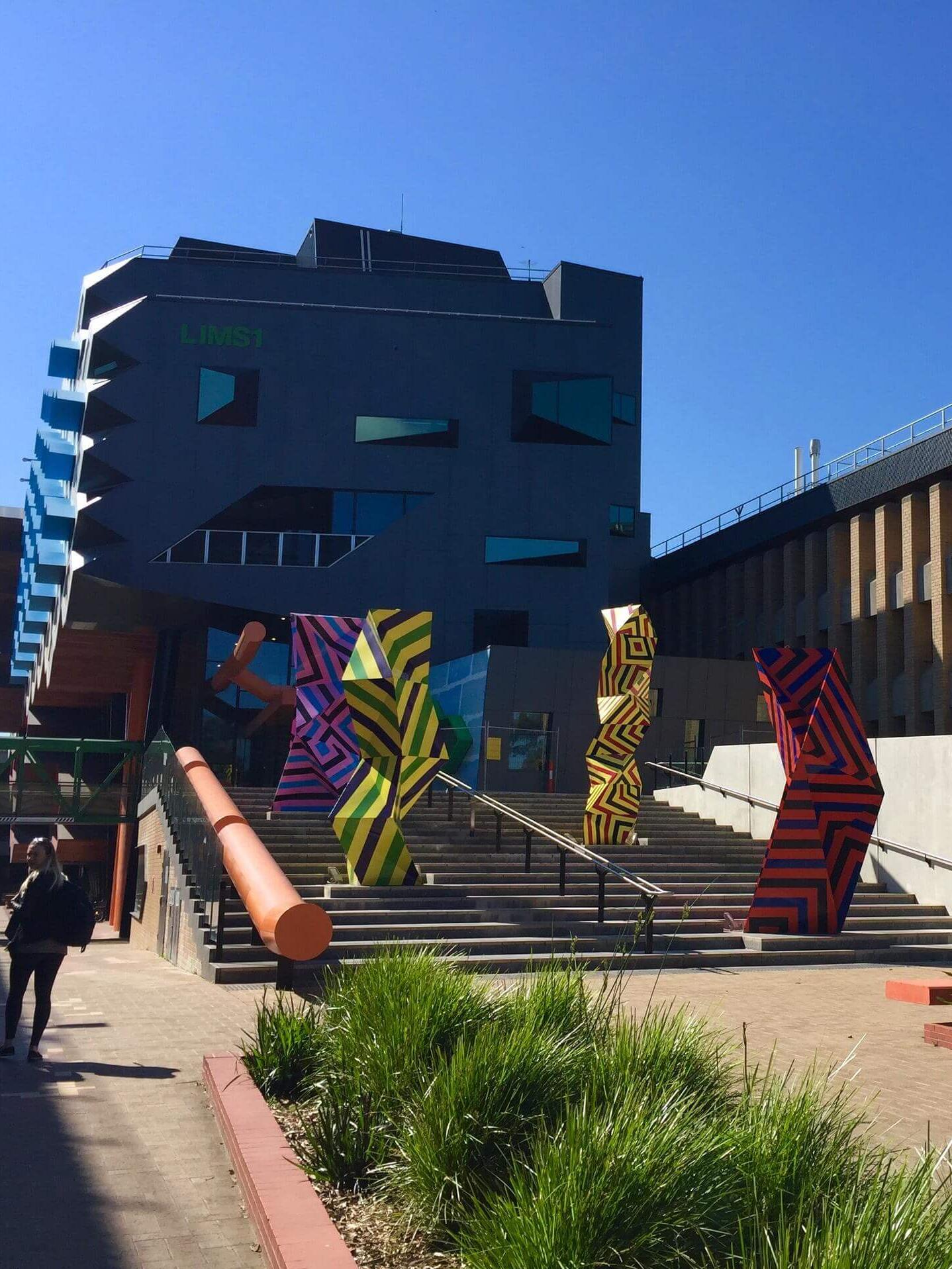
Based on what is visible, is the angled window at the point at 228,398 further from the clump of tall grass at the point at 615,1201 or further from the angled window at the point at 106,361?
the clump of tall grass at the point at 615,1201

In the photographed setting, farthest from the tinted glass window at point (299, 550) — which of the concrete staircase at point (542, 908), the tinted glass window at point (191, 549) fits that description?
the concrete staircase at point (542, 908)

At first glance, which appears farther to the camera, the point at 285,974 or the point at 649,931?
the point at 649,931

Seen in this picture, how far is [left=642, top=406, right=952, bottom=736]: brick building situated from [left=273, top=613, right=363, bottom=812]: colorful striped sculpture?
14.9 metres

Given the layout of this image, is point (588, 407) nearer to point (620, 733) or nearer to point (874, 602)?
point (874, 602)

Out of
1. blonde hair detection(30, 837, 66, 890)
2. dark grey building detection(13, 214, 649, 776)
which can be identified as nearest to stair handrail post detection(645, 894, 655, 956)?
blonde hair detection(30, 837, 66, 890)

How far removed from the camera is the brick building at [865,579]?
30031 mm

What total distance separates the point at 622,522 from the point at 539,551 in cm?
417

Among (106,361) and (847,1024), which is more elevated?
(106,361)

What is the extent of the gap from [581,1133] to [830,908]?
12.5 m

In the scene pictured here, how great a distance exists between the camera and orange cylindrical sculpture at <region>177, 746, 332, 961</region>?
10367 mm

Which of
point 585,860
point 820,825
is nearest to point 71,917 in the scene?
point 820,825

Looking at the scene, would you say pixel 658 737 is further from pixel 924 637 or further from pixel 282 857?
pixel 282 857

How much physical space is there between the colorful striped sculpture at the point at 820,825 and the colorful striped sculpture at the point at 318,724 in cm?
894

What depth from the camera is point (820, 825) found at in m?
15.7
